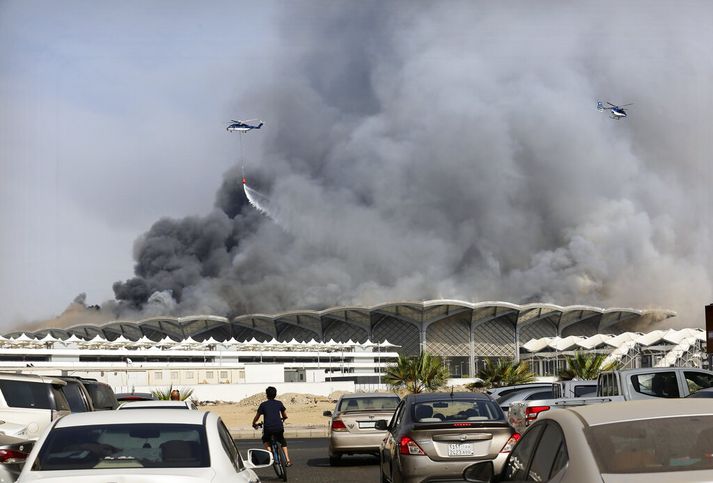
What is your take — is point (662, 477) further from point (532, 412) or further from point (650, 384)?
point (650, 384)

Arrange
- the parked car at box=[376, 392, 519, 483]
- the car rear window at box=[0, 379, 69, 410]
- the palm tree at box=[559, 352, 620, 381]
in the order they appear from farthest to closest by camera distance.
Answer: the palm tree at box=[559, 352, 620, 381] < the car rear window at box=[0, 379, 69, 410] < the parked car at box=[376, 392, 519, 483]

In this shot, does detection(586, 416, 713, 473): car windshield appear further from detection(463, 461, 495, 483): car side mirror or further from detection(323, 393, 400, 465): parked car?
detection(323, 393, 400, 465): parked car

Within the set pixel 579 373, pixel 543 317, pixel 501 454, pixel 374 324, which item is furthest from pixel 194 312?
pixel 501 454

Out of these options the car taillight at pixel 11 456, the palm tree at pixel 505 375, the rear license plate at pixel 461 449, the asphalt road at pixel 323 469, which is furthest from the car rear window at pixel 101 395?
the palm tree at pixel 505 375

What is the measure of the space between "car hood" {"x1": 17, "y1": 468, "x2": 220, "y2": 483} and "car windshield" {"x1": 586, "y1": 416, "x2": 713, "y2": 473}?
251 cm

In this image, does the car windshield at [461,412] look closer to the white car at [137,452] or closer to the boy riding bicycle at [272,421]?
the boy riding bicycle at [272,421]

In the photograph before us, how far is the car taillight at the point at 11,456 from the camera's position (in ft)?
30.9

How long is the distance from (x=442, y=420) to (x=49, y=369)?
165 feet

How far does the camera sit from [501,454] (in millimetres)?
11531

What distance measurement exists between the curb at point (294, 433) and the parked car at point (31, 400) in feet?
62.4

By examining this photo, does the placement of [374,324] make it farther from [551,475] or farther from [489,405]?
[551,475]

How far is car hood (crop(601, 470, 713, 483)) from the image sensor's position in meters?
4.66

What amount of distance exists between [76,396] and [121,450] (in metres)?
8.46

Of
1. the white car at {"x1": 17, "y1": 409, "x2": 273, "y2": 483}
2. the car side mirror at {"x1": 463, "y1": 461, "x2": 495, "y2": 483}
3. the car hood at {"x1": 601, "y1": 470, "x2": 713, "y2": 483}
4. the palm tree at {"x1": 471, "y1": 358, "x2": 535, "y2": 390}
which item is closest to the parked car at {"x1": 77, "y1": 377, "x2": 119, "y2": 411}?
the white car at {"x1": 17, "y1": 409, "x2": 273, "y2": 483}
